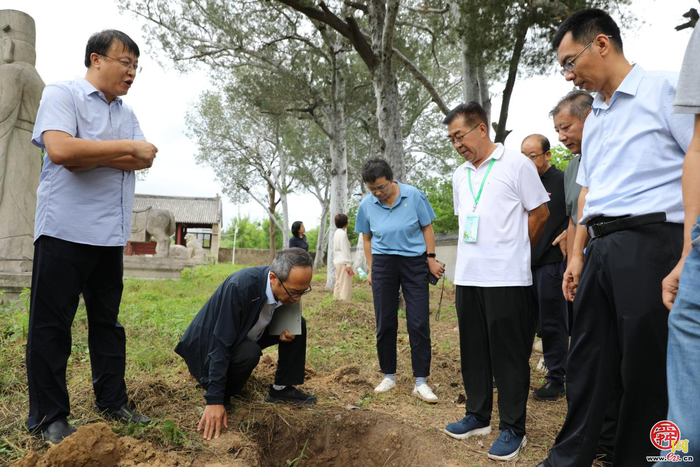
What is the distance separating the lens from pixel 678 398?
1.37 m

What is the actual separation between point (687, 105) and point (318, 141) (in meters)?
22.3

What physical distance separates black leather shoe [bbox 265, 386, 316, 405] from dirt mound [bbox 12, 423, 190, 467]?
97 cm

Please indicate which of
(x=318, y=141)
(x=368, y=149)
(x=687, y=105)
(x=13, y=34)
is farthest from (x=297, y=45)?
(x=687, y=105)

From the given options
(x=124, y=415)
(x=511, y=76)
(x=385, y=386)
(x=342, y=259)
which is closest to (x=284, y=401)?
(x=385, y=386)

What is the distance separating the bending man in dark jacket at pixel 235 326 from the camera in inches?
102

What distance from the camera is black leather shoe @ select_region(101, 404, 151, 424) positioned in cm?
260

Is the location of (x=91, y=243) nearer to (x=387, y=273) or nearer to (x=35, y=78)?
(x=387, y=273)

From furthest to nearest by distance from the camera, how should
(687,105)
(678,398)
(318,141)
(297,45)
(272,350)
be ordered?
1. (318,141)
2. (297,45)
3. (272,350)
4. (687,105)
5. (678,398)

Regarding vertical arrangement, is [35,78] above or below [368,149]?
below

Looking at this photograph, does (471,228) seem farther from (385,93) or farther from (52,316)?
(385,93)

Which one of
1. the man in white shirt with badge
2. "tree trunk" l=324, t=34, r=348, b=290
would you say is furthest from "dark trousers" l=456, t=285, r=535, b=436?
"tree trunk" l=324, t=34, r=348, b=290

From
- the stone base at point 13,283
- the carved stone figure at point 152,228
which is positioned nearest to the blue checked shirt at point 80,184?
the stone base at point 13,283

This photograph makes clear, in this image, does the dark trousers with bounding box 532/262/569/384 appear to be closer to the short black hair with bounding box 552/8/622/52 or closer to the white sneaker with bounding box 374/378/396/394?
the white sneaker with bounding box 374/378/396/394

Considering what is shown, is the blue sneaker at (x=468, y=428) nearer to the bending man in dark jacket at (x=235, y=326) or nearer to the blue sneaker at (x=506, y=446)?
the blue sneaker at (x=506, y=446)
